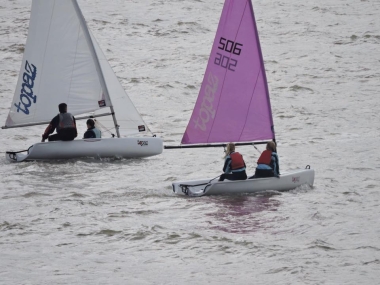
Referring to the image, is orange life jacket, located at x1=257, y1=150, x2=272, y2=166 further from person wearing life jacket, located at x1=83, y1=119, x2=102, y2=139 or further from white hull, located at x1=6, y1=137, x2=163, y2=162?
person wearing life jacket, located at x1=83, y1=119, x2=102, y2=139

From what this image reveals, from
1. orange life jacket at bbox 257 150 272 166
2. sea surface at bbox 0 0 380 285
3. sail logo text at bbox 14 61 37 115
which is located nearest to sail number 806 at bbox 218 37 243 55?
orange life jacket at bbox 257 150 272 166

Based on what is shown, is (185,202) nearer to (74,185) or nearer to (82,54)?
(74,185)

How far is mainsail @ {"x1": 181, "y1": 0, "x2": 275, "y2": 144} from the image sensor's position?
818 inches

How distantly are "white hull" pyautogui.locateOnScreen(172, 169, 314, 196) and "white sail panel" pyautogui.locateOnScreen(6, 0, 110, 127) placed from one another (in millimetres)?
5663

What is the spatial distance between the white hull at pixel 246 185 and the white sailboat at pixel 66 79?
13.6 ft

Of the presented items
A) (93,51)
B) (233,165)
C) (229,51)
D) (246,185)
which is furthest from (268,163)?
(93,51)

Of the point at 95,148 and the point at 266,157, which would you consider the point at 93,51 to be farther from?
the point at 266,157

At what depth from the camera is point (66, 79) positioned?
25891 millimetres

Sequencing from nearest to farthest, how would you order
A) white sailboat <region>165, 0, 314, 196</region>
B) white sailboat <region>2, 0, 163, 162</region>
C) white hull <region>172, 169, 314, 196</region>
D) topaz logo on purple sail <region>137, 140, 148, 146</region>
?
white hull <region>172, 169, 314, 196</region> → white sailboat <region>165, 0, 314, 196</region> → topaz logo on purple sail <region>137, 140, 148, 146</region> → white sailboat <region>2, 0, 163, 162</region>

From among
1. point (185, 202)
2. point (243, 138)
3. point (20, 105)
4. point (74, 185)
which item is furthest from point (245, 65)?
point (20, 105)

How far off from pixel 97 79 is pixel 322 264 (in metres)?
11.0

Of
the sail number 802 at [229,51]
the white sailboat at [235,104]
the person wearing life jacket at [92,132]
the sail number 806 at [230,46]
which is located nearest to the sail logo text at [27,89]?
the person wearing life jacket at [92,132]

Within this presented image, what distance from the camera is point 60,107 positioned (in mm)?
24297

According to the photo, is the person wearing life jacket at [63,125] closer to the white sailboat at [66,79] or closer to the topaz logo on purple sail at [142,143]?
the white sailboat at [66,79]
